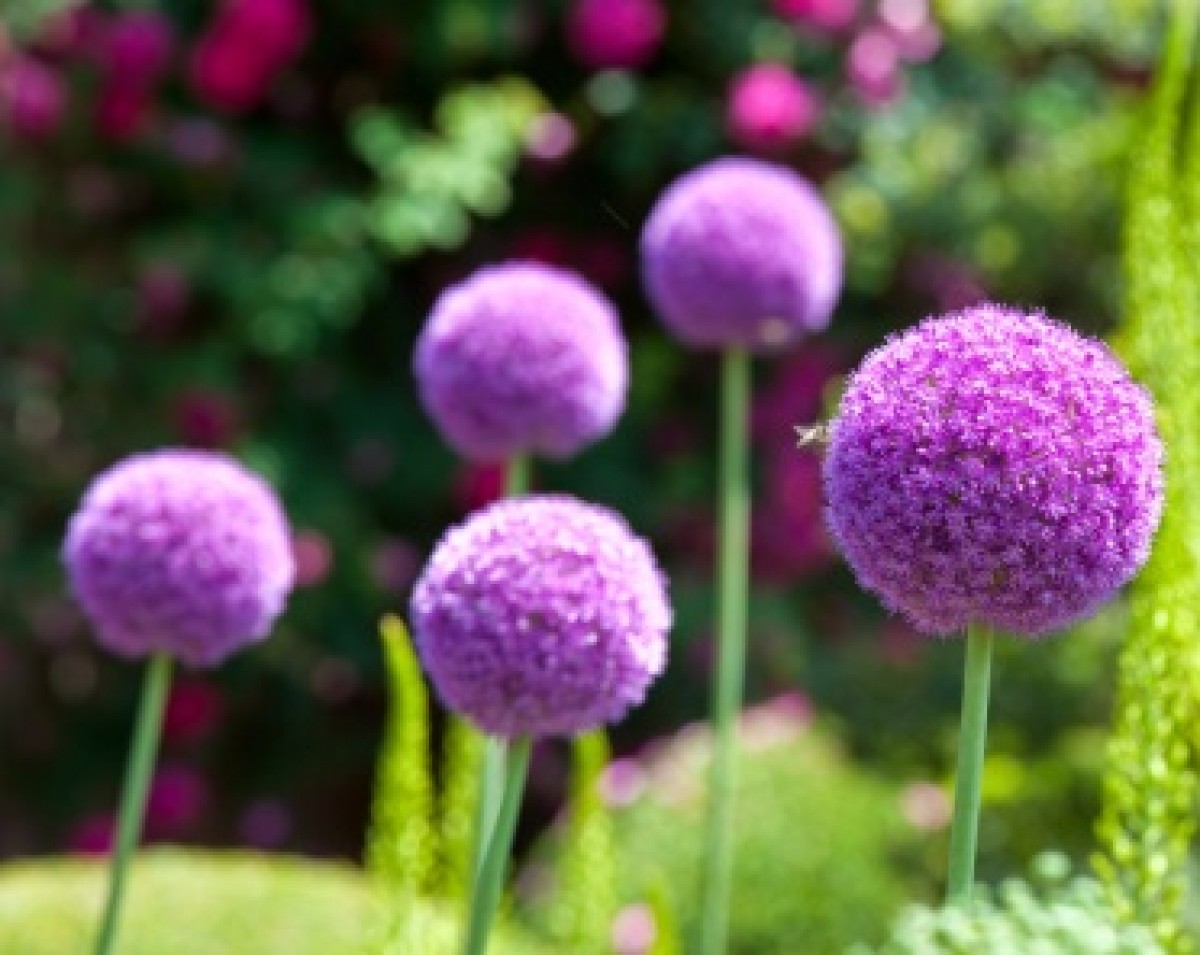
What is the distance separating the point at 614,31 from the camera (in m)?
4.87

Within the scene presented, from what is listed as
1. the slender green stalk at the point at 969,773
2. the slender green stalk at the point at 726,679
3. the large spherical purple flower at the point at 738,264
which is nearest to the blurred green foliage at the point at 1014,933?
the slender green stalk at the point at 969,773

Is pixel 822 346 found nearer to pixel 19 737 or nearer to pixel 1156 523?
pixel 19 737

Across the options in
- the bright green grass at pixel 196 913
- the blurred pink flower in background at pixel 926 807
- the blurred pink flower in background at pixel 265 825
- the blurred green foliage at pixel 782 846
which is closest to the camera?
the bright green grass at pixel 196 913

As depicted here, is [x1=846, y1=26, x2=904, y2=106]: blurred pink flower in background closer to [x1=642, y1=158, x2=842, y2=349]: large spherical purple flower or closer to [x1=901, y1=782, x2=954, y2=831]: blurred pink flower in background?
[x1=901, y1=782, x2=954, y2=831]: blurred pink flower in background

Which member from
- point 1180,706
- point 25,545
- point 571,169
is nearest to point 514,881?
point 25,545

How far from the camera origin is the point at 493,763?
2064mm

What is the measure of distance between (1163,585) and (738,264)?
1.27 m

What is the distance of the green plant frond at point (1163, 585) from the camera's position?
1.45m

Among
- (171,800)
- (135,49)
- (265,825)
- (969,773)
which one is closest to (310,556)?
(171,800)

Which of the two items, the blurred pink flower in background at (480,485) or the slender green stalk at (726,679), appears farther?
the blurred pink flower in background at (480,485)

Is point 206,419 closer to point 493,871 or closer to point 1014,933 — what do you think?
point 493,871

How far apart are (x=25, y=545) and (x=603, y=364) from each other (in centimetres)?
256

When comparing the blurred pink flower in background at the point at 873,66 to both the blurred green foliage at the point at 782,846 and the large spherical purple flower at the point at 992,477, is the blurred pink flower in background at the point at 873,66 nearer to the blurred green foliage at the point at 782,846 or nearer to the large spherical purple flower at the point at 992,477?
the blurred green foliage at the point at 782,846

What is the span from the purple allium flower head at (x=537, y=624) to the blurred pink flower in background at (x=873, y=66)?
346 centimetres
